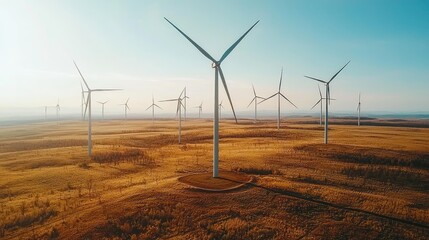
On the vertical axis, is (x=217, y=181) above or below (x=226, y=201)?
above

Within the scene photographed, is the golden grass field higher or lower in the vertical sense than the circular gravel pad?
lower

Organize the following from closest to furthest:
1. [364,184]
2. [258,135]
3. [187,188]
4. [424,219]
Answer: [424,219] < [187,188] < [364,184] < [258,135]

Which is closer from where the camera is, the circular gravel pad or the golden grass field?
the golden grass field

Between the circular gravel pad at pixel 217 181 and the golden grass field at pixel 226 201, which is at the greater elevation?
the circular gravel pad at pixel 217 181

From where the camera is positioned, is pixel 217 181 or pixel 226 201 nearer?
pixel 226 201

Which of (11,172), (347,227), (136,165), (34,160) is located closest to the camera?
(347,227)

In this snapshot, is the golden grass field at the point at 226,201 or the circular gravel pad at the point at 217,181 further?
the circular gravel pad at the point at 217,181

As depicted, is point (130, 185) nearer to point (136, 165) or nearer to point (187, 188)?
point (187, 188)

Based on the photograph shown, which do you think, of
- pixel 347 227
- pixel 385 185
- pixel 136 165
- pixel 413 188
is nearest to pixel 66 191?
pixel 136 165
